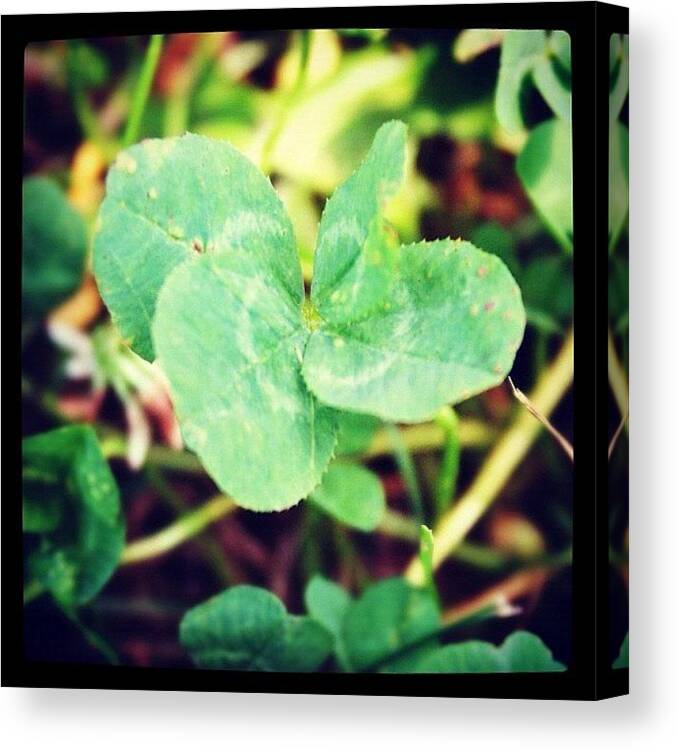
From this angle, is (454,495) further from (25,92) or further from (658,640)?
(25,92)

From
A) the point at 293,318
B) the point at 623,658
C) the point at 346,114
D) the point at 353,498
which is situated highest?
the point at 346,114

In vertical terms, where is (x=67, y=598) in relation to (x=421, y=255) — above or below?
below

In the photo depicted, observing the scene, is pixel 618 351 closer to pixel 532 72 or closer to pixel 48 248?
pixel 532 72

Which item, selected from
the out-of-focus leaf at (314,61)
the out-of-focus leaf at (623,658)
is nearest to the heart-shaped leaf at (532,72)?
the out-of-focus leaf at (314,61)

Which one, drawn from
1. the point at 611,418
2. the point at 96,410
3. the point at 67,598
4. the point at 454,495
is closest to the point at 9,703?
the point at 67,598

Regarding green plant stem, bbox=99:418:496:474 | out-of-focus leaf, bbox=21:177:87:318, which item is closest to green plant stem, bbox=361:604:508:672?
green plant stem, bbox=99:418:496:474

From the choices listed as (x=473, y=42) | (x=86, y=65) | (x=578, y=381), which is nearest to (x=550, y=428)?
(x=578, y=381)

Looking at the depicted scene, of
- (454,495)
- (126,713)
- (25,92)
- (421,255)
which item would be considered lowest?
(126,713)
